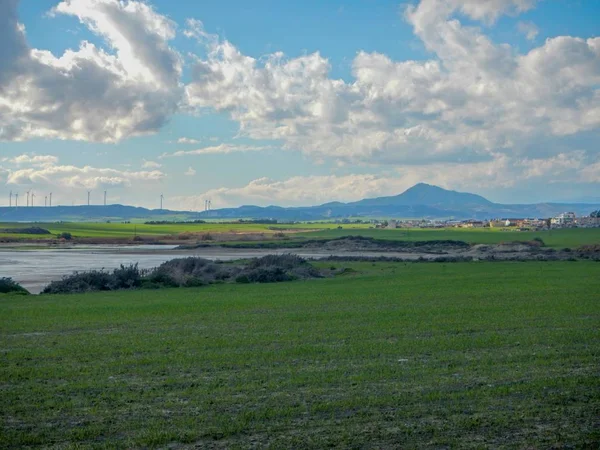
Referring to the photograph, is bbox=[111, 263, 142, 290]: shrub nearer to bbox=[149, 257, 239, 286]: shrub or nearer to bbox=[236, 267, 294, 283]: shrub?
bbox=[149, 257, 239, 286]: shrub

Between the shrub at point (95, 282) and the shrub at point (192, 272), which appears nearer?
the shrub at point (95, 282)

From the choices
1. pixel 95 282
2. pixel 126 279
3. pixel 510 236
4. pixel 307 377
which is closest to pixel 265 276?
pixel 126 279

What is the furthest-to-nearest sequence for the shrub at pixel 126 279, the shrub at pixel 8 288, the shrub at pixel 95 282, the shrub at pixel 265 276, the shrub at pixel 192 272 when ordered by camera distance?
the shrub at pixel 265 276
the shrub at pixel 192 272
the shrub at pixel 126 279
the shrub at pixel 95 282
the shrub at pixel 8 288

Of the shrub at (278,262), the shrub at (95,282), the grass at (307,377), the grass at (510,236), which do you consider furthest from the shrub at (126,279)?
the grass at (510,236)

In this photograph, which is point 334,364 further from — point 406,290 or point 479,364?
point 406,290

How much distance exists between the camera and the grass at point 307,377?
30.3 feet

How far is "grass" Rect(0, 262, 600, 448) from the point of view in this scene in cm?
923

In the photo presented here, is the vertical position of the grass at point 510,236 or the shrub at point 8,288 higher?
the grass at point 510,236

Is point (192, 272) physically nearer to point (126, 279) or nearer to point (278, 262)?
point (126, 279)

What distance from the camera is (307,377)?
1246 cm

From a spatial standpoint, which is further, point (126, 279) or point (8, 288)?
point (126, 279)

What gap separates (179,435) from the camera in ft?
29.9

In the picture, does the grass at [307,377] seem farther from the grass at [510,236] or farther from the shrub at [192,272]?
the grass at [510,236]

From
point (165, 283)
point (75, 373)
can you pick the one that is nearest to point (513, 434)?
point (75, 373)
